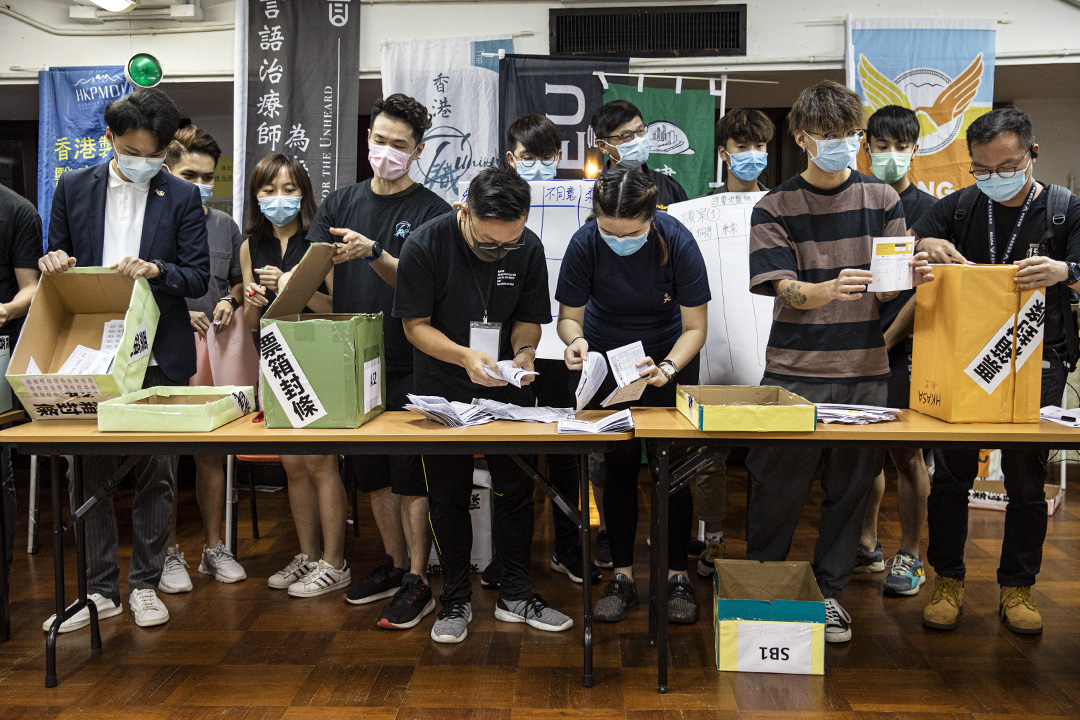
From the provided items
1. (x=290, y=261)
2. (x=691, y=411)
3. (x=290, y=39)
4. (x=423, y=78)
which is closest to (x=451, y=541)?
(x=691, y=411)

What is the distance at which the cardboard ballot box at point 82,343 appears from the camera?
237cm

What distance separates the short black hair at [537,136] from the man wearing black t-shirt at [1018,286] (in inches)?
55.9

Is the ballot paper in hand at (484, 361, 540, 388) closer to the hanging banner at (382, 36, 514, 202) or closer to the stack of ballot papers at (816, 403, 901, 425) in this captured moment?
the stack of ballot papers at (816, 403, 901, 425)

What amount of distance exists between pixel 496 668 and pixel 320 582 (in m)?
0.96

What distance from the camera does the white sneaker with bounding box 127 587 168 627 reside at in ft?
9.15

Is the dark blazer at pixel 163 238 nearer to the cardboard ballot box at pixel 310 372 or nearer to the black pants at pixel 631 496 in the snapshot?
the cardboard ballot box at pixel 310 372

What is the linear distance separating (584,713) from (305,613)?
1.21 meters

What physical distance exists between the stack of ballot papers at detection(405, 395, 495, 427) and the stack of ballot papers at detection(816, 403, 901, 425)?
37.7 inches

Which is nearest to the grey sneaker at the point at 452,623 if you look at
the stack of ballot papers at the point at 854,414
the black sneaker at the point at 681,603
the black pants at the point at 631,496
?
the black pants at the point at 631,496

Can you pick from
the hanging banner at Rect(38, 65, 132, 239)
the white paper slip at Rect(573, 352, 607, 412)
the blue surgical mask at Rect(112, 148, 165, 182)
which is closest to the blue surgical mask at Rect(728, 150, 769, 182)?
the white paper slip at Rect(573, 352, 607, 412)

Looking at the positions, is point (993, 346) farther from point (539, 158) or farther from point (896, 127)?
point (539, 158)

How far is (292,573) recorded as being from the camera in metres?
3.21

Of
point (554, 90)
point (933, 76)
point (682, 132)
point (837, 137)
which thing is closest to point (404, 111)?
point (837, 137)

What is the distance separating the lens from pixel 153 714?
87.7 inches
